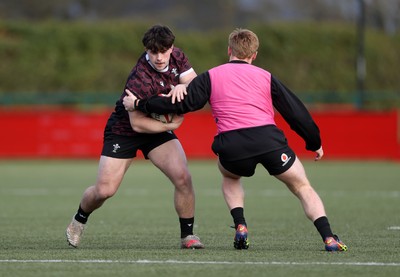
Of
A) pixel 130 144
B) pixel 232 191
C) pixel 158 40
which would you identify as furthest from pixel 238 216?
pixel 158 40

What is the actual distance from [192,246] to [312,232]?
2.05m

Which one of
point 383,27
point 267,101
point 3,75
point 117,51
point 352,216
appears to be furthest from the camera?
point 383,27

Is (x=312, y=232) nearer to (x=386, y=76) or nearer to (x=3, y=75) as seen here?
(x=3, y=75)

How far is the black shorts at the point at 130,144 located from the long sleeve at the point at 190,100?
591mm

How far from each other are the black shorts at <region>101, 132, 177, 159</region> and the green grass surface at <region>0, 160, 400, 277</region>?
0.84 meters

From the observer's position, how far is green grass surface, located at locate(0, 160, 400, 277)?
24.5 feet

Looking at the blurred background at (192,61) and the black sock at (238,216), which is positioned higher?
the black sock at (238,216)

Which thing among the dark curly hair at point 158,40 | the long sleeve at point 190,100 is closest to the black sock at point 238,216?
the long sleeve at point 190,100

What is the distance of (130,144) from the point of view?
9.11 m

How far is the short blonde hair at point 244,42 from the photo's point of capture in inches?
336

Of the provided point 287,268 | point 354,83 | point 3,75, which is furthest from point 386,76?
point 287,268

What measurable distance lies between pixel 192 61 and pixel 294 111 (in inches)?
1341

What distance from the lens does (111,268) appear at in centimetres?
741

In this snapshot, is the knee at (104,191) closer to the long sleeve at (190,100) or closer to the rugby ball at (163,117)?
the rugby ball at (163,117)
